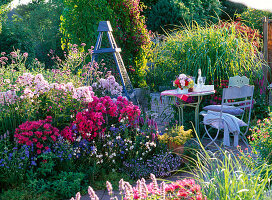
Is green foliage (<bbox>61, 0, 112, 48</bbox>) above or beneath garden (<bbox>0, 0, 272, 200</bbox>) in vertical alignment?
above

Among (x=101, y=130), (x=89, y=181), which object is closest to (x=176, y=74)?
(x=101, y=130)

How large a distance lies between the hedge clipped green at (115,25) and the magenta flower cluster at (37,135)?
3.93 meters

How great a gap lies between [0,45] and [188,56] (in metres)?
8.27

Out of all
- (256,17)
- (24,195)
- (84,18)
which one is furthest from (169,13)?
(24,195)

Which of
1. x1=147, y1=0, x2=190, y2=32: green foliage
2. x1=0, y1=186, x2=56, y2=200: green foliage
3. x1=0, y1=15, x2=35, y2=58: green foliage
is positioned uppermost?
x1=147, y1=0, x2=190, y2=32: green foliage

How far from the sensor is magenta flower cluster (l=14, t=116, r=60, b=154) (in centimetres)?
363

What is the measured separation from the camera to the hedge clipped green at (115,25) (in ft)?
23.9

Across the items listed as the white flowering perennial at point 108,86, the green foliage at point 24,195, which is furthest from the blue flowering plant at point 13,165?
the white flowering perennial at point 108,86

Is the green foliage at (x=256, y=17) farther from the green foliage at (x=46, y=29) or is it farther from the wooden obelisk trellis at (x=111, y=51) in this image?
the wooden obelisk trellis at (x=111, y=51)

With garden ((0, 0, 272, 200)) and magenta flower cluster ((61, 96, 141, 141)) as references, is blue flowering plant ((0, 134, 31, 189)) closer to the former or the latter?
garden ((0, 0, 272, 200))

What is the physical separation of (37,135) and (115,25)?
456 centimetres

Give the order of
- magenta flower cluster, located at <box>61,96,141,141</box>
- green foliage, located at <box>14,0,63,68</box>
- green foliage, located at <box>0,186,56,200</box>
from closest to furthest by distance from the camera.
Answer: green foliage, located at <box>0,186,56,200</box> < magenta flower cluster, located at <box>61,96,141,141</box> < green foliage, located at <box>14,0,63,68</box>

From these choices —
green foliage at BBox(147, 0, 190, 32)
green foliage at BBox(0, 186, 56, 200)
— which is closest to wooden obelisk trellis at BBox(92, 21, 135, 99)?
green foliage at BBox(0, 186, 56, 200)

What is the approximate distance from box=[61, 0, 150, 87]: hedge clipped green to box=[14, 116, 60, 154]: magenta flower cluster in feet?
12.9
